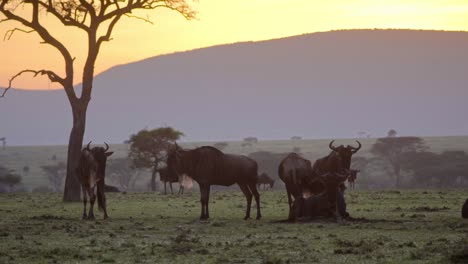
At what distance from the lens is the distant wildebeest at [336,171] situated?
1104 inches

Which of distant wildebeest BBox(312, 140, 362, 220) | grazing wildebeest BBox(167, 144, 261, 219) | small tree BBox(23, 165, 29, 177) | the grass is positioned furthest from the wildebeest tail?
small tree BBox(23, 165, 29, 177)

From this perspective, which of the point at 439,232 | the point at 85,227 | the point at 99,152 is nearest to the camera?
the point at 439,232

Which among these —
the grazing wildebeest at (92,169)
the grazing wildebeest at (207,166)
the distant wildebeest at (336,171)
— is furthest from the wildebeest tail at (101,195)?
the distant wildebeest at (336,171)

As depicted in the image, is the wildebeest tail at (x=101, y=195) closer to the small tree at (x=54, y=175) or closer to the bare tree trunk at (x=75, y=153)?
the bare tree trunk at (x=75, y=153)

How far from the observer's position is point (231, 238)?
918 inches

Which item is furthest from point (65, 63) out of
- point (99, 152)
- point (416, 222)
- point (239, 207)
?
point (416, 222)

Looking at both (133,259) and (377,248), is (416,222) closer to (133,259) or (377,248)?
(377,248)

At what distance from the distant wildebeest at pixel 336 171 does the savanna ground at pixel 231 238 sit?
672mm

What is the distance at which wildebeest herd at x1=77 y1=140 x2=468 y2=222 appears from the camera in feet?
93.7

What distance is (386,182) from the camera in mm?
116688

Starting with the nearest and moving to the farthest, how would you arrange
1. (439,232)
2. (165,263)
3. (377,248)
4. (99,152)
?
(165,263)
(377,248)
(439,232)
(99,152)

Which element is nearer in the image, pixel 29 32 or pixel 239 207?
pixel 239 207

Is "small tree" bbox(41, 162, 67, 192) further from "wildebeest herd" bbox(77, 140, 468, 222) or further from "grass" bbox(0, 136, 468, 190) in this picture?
"wildebeest herd" bbox(77, 140, 468, 222)

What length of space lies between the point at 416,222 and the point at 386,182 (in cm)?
8954
